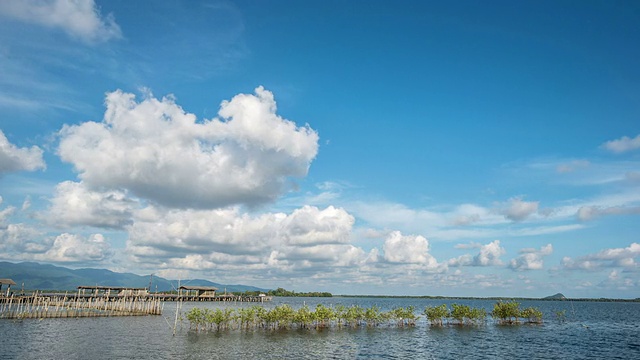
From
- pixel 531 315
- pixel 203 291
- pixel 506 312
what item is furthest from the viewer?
pixel 203 291

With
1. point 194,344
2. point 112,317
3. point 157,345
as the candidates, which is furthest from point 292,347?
point 112,317

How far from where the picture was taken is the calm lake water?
4597cm

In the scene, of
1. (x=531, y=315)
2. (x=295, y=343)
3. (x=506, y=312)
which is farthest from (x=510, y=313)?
(x=295, y=343)

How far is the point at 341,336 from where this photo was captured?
2410 inches

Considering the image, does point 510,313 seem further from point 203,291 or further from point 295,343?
point 203,291

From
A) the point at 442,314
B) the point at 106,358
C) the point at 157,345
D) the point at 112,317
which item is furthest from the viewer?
the point at 112,317

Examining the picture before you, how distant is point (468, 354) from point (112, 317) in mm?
66868

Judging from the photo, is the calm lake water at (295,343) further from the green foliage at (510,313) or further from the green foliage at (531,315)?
the green foliage at (531,315)

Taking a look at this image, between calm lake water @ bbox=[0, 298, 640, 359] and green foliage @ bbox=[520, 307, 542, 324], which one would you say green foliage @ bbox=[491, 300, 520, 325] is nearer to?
green foliage @ bbox=[520, 307, 542, 324]

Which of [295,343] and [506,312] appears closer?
[295,343]

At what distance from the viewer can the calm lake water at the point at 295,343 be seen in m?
46.0

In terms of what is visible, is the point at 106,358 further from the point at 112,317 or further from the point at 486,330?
the point at 486,330

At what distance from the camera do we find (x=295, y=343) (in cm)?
5378

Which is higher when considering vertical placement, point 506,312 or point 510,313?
point 506,312
